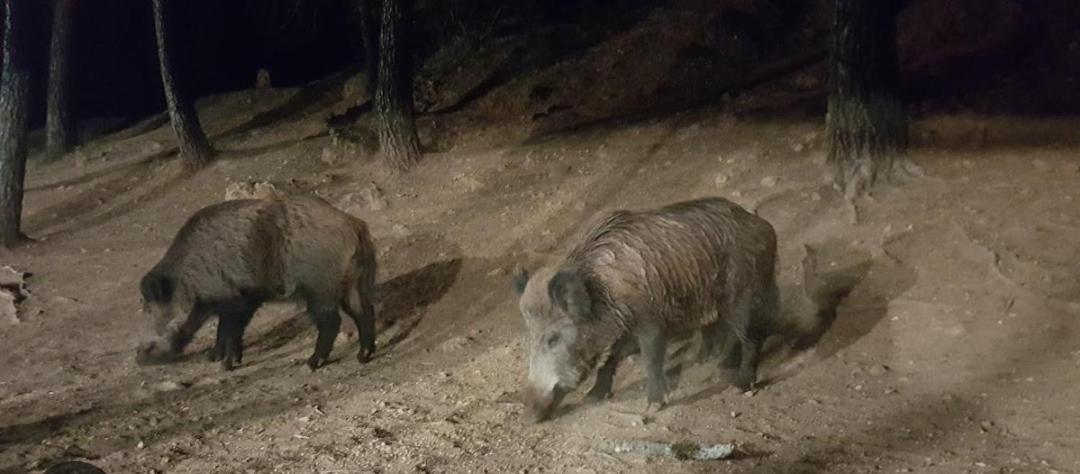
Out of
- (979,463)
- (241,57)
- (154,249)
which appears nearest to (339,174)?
(154,249)

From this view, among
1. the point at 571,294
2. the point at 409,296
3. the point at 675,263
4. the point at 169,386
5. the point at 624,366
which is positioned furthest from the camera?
the point at 409,296

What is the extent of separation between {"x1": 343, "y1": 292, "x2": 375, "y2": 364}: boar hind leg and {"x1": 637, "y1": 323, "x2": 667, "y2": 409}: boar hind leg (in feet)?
7.94

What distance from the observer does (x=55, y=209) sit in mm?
12250

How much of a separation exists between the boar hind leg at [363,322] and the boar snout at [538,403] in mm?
2102

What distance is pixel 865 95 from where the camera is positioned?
8750 millimetres

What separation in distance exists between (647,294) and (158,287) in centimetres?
365

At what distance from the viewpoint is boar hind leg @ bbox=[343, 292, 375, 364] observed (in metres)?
7.39

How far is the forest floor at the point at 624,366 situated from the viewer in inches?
211

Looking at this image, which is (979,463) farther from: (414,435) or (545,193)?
(545,193)

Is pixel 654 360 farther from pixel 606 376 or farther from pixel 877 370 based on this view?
pixel 877 370

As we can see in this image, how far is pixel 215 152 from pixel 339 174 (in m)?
2.50

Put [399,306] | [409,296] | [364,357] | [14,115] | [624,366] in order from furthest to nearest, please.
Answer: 1. [14,115]
2. [409,296]
3. [399,306]
4. [364,357]
5. [624,366]

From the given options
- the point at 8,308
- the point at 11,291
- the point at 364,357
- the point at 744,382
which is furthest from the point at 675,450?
the point at 11,291

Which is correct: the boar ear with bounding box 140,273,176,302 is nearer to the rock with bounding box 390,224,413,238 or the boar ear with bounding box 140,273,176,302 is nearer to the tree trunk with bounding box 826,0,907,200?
the rock with bounding box 390,224,413,238
